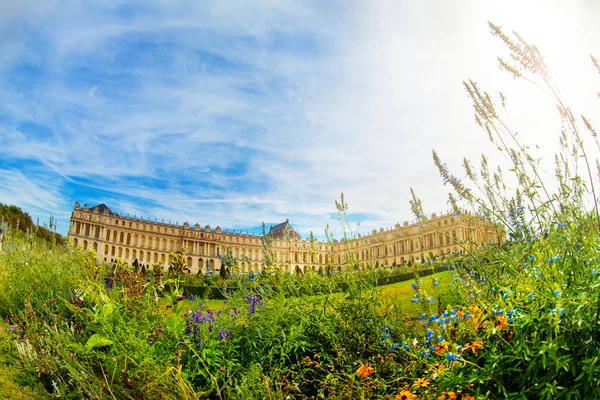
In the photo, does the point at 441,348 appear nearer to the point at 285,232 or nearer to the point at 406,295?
the point at 285,232

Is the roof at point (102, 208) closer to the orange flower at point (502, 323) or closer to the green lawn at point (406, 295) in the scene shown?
the green lawn at point (406, 295)

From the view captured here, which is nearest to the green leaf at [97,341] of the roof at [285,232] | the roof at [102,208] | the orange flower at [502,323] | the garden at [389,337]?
the garden at [389,337]

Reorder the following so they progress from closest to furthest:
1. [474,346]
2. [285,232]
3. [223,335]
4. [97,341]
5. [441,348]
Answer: [474,346], [441,348], [223,335], [97,341], [285,232]

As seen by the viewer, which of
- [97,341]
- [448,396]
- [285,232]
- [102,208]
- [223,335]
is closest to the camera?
[448,396]

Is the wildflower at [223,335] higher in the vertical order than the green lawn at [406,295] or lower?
lower

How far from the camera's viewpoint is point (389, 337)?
125 inches

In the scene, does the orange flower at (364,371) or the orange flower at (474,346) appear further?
the orange flower at (364,371)

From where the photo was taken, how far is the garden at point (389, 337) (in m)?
2.11

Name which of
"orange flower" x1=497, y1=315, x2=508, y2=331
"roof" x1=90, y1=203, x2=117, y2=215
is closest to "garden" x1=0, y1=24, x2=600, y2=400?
"orange flower" x1=497, y1=315, x2=508, y2=331

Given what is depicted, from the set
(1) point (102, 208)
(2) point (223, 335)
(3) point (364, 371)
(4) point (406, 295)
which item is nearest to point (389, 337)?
(3) point (364, 371)

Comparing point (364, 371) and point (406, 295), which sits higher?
point (406, 295)

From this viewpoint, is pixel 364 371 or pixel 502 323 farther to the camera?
pixel 364 371

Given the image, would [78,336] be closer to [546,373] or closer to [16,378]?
[16,378]

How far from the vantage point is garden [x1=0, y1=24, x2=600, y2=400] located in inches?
83.1
